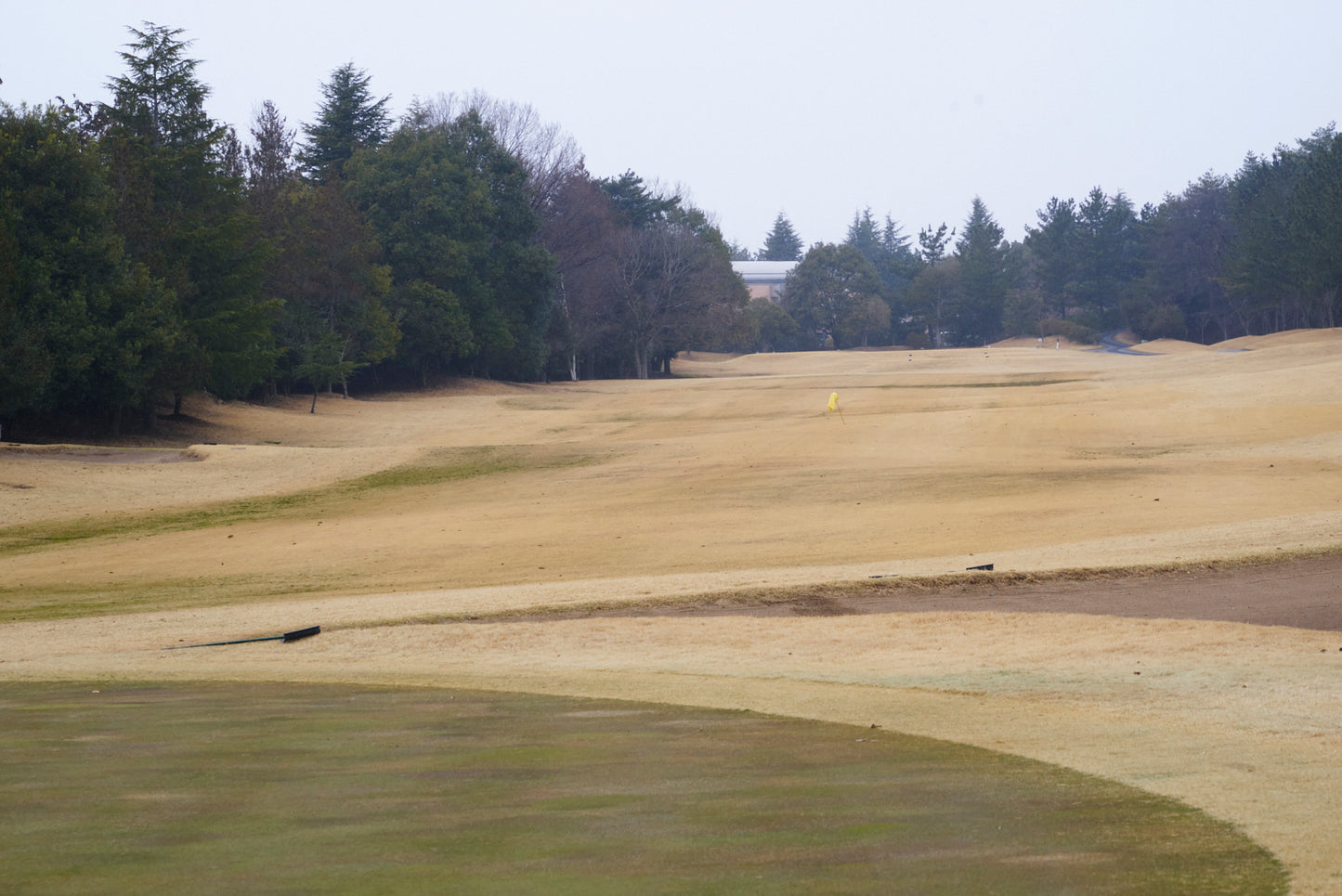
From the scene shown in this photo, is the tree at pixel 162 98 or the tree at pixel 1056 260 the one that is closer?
the tree at pixel 162 98

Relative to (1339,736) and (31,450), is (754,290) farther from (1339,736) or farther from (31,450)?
(1339,736)

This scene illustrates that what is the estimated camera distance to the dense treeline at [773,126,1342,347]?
97.2 metres

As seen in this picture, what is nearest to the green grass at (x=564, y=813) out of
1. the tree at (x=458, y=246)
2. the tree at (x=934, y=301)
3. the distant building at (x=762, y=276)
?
the tree at (x=458, y=246)

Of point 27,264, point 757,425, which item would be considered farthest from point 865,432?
point 27,264

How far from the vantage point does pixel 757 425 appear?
38250 millimetres

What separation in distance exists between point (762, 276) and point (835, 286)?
49961 mm

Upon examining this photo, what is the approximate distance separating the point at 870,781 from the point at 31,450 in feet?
95.2

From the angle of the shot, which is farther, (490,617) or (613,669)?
(490,617)

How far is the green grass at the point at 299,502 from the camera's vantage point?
23031 millimetres

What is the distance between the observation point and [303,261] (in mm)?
49281

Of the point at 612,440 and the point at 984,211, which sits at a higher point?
the point at 984,211

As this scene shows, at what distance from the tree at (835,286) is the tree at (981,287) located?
355 inches

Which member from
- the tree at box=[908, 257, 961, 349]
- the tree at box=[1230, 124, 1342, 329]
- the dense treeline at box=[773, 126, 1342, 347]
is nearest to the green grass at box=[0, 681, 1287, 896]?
the tree at box=[1230, 124, 1342, 329]

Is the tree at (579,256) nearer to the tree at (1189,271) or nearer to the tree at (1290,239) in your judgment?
the tree at (1290,239)
